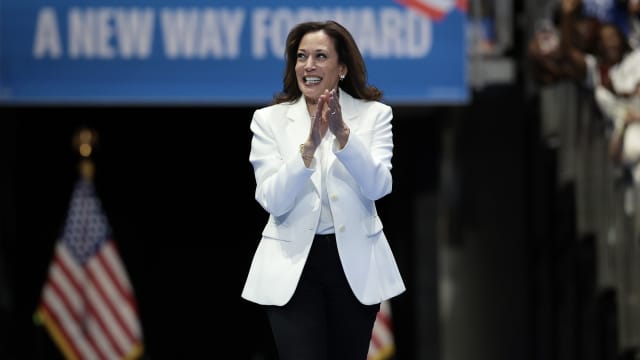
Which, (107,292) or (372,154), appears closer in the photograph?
(372,154)

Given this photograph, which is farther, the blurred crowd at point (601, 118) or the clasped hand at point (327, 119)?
the blurred crowd at point (601, 118)

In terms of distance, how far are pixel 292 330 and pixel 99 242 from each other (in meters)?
6.71

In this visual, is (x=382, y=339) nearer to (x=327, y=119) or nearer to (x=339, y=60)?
(x=339, y=60)

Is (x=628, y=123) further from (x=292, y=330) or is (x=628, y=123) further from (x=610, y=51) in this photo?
(x=292, y=330)

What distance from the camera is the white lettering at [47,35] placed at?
9008mm

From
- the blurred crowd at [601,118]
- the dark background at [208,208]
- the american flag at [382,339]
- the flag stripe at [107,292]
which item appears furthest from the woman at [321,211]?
the flag stripe at [107,292]

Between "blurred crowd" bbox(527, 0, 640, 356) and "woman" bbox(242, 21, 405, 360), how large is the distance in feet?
14.1

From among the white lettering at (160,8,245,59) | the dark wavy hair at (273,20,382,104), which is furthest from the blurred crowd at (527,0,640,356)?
the dark wavy hair at (273,20,382,104)

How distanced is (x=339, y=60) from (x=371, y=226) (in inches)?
22.5

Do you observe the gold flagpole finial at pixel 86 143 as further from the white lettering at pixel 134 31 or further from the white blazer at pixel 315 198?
the white blazer at pixel 315 198

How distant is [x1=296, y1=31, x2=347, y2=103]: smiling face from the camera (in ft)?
14.3

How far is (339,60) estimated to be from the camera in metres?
4.44

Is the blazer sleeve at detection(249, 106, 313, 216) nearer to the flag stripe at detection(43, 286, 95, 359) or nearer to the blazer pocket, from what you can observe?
the blazer pocket

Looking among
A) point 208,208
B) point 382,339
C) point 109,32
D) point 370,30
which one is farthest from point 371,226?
point 208,208
